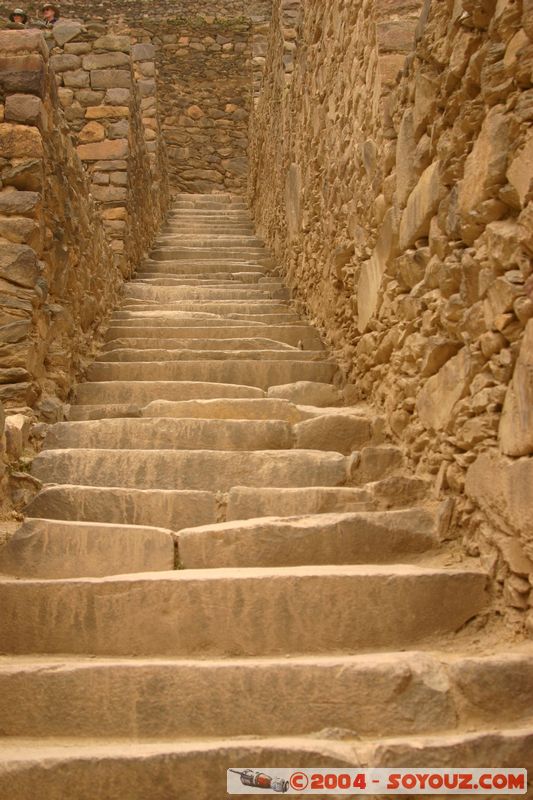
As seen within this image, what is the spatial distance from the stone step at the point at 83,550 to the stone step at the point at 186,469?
0.46 metres

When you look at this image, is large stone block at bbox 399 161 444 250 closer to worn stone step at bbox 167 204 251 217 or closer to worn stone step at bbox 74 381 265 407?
worn stone step at bbox 74 381 265 407

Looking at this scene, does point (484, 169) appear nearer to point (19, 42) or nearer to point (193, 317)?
point (19, 42)

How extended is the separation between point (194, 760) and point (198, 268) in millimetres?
5295

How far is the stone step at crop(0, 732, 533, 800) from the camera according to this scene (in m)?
1.65

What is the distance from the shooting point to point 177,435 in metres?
3.19

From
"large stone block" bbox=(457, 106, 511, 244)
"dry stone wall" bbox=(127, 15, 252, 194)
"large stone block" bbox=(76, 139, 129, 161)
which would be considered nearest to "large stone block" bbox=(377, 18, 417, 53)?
"large stone block" bbox=(457, 106, 511, 244)

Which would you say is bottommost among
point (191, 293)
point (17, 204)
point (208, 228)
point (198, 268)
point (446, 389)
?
point (208, 228)

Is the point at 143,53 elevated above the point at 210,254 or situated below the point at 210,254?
above

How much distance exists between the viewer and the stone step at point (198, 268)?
6.50 meters

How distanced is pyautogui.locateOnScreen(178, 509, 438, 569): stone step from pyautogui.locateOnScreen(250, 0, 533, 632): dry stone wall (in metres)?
0.19

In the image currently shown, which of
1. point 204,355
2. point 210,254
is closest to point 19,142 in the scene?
point 204,355

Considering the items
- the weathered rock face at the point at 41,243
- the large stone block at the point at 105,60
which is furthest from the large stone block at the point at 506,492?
the large stone block at the point at 105,60

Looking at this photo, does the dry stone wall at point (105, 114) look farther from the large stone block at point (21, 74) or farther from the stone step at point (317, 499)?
the stone step at point (317, 499)

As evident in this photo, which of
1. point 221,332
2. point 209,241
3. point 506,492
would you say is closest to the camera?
point 506,492
